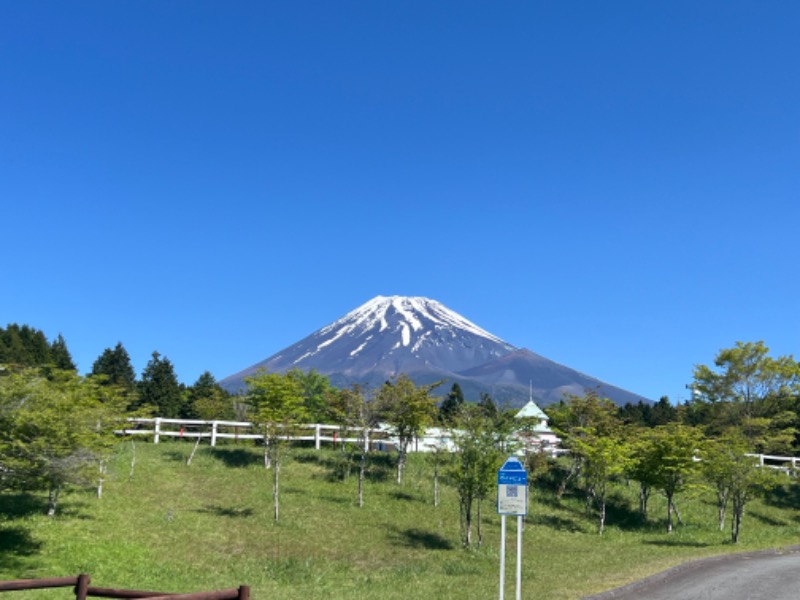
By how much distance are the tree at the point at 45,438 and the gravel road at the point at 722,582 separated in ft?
47.6

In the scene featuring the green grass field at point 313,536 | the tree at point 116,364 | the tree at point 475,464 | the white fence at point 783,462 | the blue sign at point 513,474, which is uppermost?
the tree at point 116,364

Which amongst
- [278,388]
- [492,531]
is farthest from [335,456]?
[492,531]

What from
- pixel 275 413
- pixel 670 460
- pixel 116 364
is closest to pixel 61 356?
pixel 116 364

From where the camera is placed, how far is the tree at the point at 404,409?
29.4 meters

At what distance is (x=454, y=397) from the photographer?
65.3 meters

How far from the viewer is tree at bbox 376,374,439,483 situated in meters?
29.4

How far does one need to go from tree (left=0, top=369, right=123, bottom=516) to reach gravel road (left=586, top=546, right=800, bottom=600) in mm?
14523

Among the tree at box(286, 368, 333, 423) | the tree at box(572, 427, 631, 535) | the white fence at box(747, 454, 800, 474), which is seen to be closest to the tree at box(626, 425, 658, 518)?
the tree at box(572, 427, 631, 535)

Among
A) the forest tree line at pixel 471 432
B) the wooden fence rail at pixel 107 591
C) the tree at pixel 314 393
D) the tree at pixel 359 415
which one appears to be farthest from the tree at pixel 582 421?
the wooden fence rail at pixel 107 591

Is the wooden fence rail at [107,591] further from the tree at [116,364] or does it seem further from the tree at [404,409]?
the tree at [116,364]

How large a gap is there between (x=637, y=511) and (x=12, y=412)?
26355 mm

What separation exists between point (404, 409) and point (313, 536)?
341 inches

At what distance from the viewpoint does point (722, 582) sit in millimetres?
15648

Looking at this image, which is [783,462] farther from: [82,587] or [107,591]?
[82,587]
